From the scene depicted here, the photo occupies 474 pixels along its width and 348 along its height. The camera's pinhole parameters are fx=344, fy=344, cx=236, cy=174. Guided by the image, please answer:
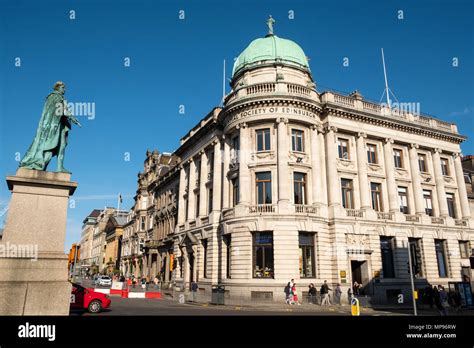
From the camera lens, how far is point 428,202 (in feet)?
125

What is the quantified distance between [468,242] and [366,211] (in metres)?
15.5

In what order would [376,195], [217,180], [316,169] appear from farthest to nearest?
[217,180], [376,195], [316,169]

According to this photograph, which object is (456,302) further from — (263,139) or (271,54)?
(271,54)

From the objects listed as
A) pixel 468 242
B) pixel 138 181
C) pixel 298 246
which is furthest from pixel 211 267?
pixel 138 181

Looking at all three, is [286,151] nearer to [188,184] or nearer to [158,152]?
[188,184]

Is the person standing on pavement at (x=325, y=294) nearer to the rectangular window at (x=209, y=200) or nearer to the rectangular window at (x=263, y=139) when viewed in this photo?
the rectangular window at (x=263, y=139)

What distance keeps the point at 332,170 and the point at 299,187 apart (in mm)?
3926

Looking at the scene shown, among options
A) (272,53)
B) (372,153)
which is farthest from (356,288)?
(272,53)

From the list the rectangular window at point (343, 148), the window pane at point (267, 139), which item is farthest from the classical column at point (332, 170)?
the window pane at point (267, 139)

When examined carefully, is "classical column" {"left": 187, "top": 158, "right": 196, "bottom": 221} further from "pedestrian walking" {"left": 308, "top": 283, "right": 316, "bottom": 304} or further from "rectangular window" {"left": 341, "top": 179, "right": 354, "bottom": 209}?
"pedestrian walking" {"left": 308, "top": 283, "right": 316, "bottom": 304}

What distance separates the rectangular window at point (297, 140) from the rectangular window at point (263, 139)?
230 centimetres

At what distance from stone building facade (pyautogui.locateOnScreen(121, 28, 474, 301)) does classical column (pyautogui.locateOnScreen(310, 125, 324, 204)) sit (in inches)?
3.8

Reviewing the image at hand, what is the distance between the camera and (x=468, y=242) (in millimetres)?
38594
